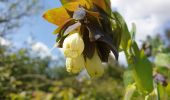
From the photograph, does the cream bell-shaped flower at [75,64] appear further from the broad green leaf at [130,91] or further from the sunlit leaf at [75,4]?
the broad green leaf at [130,91]

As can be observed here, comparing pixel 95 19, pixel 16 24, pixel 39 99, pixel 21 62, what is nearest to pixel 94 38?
pixel 95 19

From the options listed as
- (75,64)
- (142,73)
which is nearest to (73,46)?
(75,64)

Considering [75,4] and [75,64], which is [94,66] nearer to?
[75,64]

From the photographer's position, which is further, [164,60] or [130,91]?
[164,60]

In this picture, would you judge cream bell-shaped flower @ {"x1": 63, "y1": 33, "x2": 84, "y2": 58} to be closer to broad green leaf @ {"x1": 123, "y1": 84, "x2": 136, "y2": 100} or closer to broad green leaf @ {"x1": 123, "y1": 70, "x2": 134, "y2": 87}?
broad green leaf @ {"x1": 123, "y1": 84, "x2": 136, "y2": 100}

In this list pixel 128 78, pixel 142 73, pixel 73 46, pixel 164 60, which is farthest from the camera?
pixel 164 60

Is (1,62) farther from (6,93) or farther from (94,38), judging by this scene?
(94,38)
